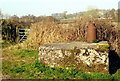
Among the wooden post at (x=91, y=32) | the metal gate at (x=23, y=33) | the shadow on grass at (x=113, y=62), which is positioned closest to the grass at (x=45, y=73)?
the shadow on grass at (x=113, y=62)

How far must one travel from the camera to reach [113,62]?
32.5 ft

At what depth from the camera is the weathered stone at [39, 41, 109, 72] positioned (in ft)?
26.1

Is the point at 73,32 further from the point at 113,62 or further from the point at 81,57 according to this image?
the point at 81,57

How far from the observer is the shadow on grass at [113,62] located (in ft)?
28.5

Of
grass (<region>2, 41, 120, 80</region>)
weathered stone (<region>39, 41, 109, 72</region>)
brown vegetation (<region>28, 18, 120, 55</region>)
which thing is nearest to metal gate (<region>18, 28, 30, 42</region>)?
brown vegetation (<region>28, 18, 120, 55</region>)

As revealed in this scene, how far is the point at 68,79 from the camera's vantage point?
7.13 metres

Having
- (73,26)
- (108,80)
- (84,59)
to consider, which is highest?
(73,26)

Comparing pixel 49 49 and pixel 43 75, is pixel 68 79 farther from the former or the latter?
pixel 49 49

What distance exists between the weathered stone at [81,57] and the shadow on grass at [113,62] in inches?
32.9

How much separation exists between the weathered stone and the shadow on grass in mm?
835

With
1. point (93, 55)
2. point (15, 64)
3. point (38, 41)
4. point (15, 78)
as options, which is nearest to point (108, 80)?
point (93, 55)

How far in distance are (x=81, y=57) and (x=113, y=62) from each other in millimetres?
2548

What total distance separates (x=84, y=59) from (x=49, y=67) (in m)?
1.71

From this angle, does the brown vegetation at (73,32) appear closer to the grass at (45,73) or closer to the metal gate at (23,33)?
the metal gate at (23,33)
